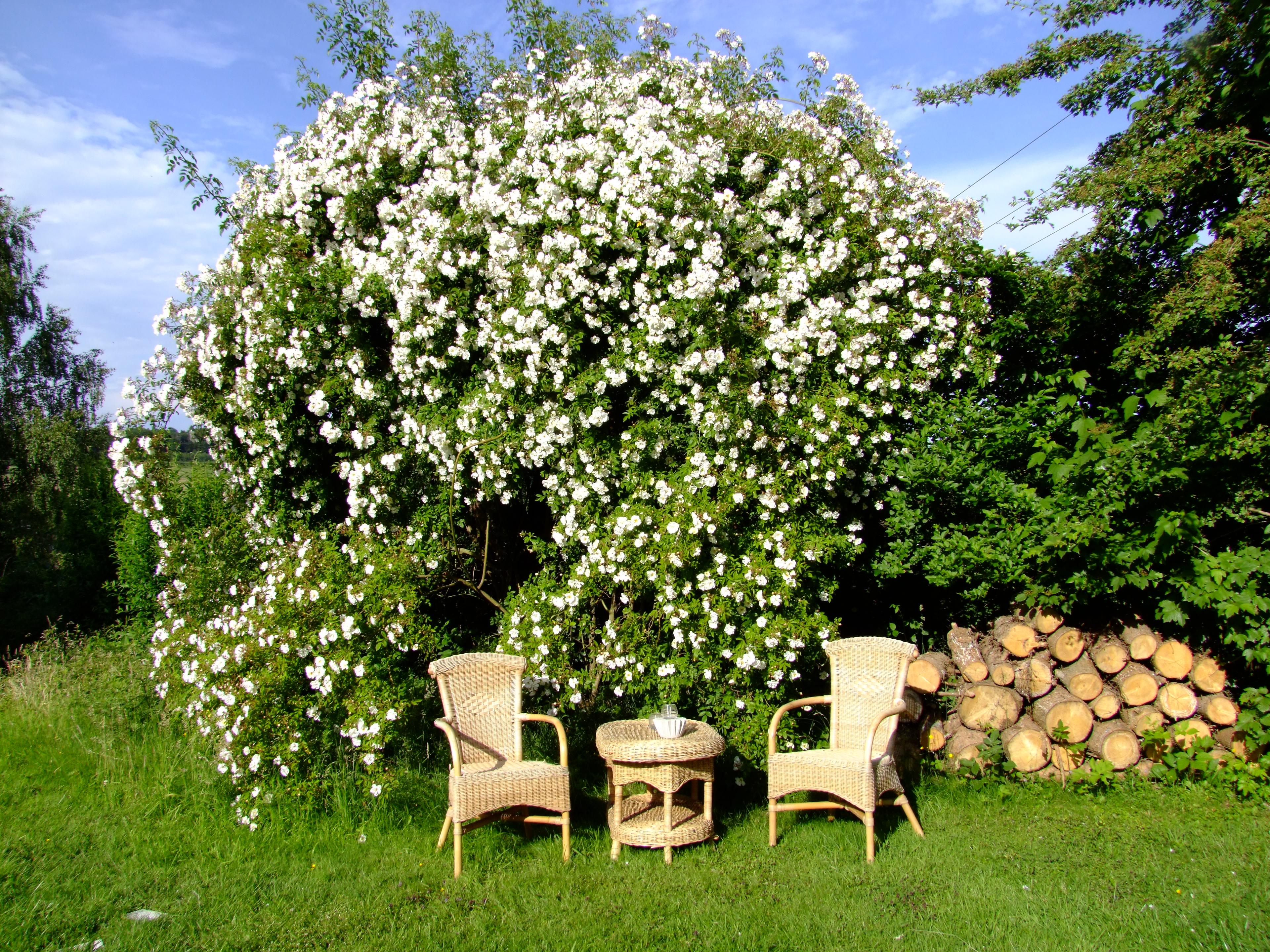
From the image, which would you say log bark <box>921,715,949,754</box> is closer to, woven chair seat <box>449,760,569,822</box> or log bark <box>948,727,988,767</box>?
log bark <box>948,727,988,767</box>

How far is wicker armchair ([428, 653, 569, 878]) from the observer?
3.67 metres

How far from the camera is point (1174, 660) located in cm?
430

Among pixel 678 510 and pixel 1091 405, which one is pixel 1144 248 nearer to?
pixel 1091 405

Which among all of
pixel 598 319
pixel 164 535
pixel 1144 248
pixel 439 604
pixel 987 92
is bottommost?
pixel 439 604

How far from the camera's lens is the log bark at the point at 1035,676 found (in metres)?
4.59

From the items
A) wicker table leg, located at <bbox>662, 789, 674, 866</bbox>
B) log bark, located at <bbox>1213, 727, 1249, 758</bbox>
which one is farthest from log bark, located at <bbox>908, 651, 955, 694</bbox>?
wicker table leg, located at <bbox>662, 789, 674, 866</bbox>

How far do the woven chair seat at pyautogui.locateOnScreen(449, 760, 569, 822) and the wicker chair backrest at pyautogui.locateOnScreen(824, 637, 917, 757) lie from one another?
4.89 feet

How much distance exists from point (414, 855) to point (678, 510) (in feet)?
6.85

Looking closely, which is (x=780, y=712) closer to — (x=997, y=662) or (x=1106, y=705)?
(x=997, y=662)

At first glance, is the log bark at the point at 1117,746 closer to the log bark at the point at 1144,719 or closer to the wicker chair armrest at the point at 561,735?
the log bark at the point at 1144,719

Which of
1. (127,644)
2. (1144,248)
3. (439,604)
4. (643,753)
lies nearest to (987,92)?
(1144,248)

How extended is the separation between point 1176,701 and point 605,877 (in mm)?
3122

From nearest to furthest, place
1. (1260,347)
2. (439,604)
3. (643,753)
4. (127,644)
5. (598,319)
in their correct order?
(643,753) → (1260,347) → (598,319) → (439,604) → (127,644)

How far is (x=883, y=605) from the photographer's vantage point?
5875 mm
